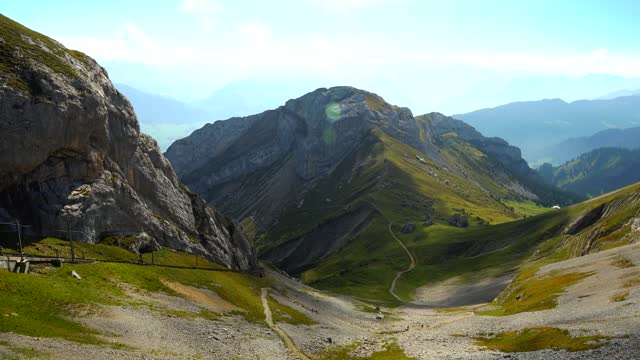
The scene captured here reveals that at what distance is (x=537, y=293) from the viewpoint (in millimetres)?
115188

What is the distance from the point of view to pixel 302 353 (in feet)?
247

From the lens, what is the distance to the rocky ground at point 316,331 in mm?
55094

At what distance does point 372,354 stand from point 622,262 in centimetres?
6802

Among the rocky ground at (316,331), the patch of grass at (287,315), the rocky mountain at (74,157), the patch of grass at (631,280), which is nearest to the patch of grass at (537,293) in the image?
the rocky ground at (316,331)

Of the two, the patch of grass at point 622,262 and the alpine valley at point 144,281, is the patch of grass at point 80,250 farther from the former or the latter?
the patch of grass at point 622,262

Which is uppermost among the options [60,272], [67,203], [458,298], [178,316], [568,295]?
[67,203]

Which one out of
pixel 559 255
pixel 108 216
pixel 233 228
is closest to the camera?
pixel 108 216

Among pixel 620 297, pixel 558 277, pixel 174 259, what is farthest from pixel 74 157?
pixel 558 277

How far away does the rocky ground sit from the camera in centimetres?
5509

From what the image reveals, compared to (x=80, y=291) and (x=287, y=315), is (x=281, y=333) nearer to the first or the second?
(x=287, y=315)

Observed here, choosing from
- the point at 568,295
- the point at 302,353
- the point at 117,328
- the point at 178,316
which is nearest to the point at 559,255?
the point at 568,295

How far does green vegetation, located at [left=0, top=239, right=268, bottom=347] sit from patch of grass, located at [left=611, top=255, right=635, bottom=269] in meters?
77.5

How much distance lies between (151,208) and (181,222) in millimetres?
10791

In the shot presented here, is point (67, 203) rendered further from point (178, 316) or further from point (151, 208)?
point (178, 316)
